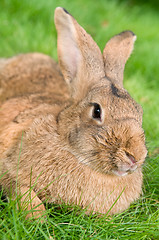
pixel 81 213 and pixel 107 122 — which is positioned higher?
pixel 107 122

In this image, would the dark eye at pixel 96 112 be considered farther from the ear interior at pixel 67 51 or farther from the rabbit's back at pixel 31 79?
the rabbit's back at pixel 31 79

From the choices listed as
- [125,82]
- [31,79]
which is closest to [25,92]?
[31,79]

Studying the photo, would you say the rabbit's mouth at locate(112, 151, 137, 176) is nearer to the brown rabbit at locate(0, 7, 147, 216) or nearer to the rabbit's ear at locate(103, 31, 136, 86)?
the brown rabbit at locate(0, 7, 147, 216)

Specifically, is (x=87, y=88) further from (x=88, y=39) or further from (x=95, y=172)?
(x=95, y=172)

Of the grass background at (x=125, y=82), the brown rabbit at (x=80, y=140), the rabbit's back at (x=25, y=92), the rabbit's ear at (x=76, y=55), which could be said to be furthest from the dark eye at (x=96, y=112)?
the grass background at (x=125, y=82)

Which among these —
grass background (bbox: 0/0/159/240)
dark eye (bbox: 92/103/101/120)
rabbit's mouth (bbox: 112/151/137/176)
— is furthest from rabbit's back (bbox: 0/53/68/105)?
rabbit's mouth (bbox: 112/151/137/176)

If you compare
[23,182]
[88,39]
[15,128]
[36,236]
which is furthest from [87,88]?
[36,236]
